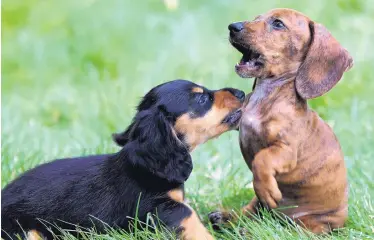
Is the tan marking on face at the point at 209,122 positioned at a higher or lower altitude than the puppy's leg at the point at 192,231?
higher

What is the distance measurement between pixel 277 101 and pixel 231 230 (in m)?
0.94

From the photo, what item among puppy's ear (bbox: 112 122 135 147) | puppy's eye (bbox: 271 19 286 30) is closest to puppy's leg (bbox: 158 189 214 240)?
puppy's ear (bbox: 112 122 135 147)

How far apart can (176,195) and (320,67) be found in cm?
117

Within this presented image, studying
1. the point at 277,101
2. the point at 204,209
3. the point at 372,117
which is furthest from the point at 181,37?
the point at 277,101

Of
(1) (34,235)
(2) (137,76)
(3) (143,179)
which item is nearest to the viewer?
(3) (143,179)

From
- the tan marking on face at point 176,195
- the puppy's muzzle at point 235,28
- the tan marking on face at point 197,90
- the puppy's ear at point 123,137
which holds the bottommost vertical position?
the tan marking on face at point 176,195

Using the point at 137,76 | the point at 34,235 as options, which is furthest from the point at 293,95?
the point at 137,76

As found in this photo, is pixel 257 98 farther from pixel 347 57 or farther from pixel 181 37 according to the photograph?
pixel 181 37

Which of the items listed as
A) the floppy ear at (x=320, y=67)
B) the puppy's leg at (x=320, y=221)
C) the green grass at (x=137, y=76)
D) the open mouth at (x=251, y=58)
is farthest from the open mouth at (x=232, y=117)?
the puppy's leg at (x=320, y=221)

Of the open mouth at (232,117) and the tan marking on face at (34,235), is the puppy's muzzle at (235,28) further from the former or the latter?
the tan marking on face at (34,235)

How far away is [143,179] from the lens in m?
Result: 5.38

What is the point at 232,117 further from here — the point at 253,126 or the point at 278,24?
the point at 278,24

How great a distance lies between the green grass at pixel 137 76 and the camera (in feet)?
22.7

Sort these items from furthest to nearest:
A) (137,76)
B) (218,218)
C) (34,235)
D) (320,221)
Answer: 1. (137,76)
2. (218,218)
3. (320,221)
4. (34,235)
